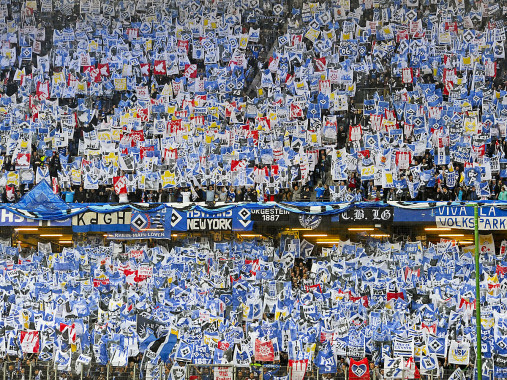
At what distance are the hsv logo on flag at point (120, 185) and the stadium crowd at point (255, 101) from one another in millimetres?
28

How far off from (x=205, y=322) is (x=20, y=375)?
4.47 m

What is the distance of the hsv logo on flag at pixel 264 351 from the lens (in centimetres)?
2023

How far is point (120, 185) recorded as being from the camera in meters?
24.4

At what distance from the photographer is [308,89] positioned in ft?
87.1

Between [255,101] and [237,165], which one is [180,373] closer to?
[237,165]

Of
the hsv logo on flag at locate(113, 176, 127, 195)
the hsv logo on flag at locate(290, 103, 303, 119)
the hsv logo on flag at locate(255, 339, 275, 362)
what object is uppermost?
the hsv logo on flag at locate(290, 103, 303, 119)

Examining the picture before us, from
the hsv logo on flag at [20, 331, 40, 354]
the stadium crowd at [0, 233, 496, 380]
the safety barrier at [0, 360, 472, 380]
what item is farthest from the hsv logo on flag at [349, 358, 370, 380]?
the hsv logo on flag at [20, 331, 40, 354]

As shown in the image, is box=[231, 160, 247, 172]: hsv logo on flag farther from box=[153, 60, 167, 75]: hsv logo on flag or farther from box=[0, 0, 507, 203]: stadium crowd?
box=[153, 60, 167, 75]: hsv logo on flag

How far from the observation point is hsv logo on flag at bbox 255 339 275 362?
20.2 metres

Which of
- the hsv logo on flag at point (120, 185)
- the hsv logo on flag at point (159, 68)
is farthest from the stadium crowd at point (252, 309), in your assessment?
the hsv logo on flag at point (159, 68)

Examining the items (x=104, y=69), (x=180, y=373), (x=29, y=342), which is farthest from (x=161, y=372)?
(x=104, y=69)

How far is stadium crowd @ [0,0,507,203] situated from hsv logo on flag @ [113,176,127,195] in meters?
0.03

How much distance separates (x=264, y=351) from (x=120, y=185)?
6960 millimetres

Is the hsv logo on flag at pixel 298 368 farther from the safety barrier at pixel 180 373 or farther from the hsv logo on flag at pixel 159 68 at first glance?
the hsv logo on flag at pixel 159 68
